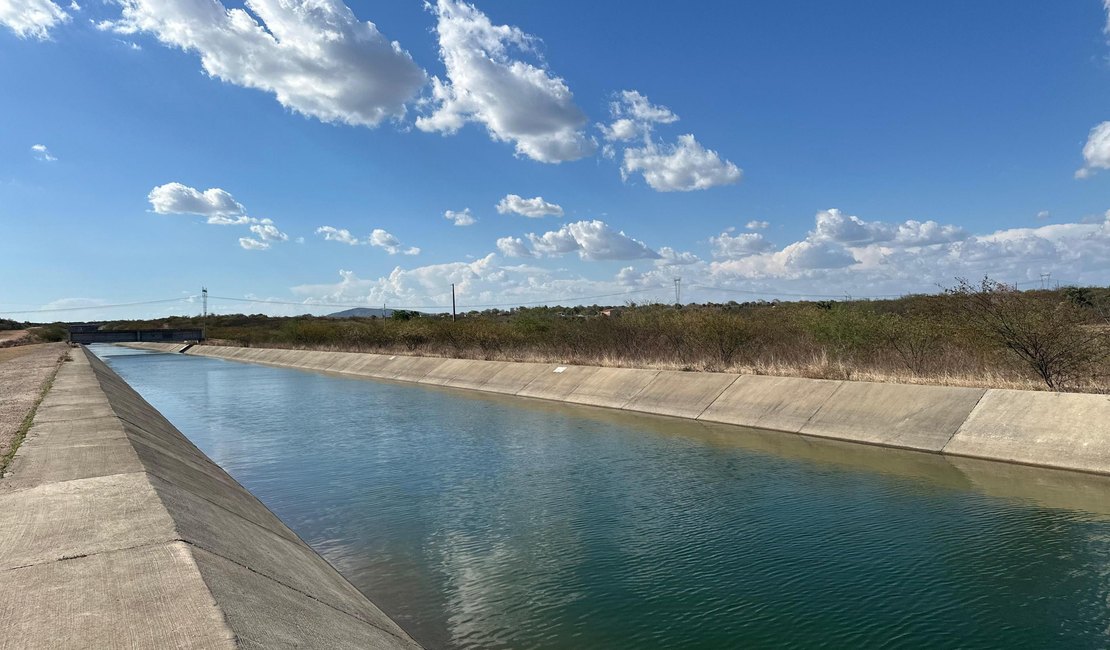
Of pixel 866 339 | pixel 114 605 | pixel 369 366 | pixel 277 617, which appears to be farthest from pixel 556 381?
pixel 114 605

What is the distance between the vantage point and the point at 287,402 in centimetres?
3109

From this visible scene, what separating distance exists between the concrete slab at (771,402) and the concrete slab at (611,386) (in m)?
4.28

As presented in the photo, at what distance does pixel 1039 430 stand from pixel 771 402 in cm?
723

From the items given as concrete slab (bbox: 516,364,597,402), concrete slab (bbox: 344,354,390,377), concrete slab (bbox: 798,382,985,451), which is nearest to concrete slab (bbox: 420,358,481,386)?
concrete slab (bbox: 516,364,597,402)

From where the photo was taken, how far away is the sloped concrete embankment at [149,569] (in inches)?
159

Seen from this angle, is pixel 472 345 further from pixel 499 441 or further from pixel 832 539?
pixel 832 539

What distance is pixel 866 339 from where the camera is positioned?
22.6 meters

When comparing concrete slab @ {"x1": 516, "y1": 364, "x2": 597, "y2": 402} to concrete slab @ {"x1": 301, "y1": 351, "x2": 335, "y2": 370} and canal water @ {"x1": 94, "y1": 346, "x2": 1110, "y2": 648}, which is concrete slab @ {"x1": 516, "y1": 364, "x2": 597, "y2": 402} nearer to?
canal water @ {"x1": 94, "y1": 346, "x2": 1110, "y2": 648}

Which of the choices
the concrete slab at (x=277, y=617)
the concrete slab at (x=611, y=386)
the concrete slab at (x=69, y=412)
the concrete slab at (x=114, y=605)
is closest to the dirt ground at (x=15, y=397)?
the concrete slab at (x=69, y=412)

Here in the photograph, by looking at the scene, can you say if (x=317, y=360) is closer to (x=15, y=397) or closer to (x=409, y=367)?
(x=409, y=367)

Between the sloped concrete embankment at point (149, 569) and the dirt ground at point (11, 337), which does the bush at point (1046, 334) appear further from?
the dirt ground at point (11, 337)

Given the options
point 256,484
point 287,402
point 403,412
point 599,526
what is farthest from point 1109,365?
point 287,402

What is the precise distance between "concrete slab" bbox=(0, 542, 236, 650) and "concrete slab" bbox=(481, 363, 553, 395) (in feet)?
86.0

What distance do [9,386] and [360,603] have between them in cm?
2174
